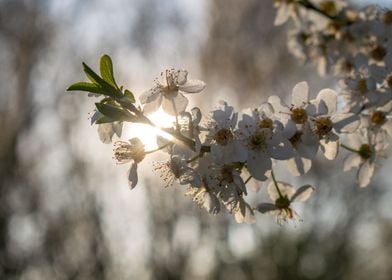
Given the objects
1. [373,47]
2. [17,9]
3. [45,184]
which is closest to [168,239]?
[45,184]

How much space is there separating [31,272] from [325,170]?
14.5 ft

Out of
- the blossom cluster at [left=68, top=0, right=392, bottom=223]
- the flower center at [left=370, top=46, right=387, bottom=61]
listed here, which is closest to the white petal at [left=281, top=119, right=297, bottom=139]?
the blossom cluster at [left=68, top=0, right=392, bottom=223]

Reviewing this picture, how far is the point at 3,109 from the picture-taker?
25.3ft

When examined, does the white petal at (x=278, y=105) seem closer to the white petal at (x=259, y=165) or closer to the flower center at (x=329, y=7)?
the white petal at (x=259, y=165)

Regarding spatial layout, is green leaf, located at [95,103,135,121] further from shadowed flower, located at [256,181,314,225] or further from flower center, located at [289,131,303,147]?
shadowed flower, located at [256,181,314,225]

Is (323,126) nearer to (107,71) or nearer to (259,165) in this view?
(259,165)

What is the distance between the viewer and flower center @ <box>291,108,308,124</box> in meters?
1.19

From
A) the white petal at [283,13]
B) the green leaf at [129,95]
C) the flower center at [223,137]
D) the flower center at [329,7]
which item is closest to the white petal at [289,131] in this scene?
the flower center at [223,137]

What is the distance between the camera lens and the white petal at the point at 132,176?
4.00ft

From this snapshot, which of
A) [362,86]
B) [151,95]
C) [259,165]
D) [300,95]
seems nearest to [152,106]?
[151,95]

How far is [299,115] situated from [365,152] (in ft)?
1.10

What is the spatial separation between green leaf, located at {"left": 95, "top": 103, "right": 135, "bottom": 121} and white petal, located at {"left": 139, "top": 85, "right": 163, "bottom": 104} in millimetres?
143

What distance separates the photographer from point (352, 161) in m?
1.50

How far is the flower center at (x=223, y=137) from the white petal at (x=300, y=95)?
223 mm
